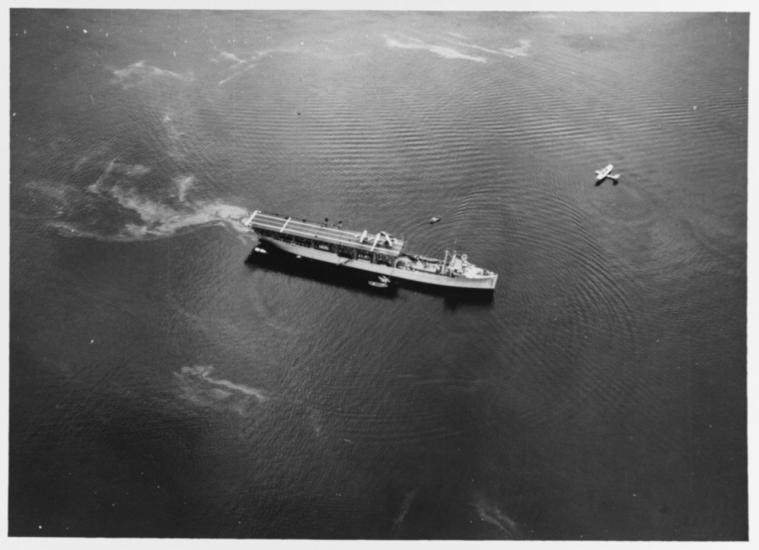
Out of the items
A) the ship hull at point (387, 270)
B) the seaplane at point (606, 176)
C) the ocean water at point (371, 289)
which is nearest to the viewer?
the ocean water at point (371, 289)

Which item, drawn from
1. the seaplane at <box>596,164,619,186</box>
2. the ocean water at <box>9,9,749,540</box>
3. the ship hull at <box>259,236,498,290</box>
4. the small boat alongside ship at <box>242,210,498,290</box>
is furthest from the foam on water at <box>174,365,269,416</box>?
the seaplane at <box>596,164,619,186</box>

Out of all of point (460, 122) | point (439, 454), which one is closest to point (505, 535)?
point (439, 454)

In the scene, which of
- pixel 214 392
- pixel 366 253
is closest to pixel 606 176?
pixel 366 253

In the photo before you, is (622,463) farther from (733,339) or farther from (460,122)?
(460,122)


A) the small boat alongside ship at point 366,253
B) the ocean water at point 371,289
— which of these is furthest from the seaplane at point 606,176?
the small boat alongside ship at point 366,253

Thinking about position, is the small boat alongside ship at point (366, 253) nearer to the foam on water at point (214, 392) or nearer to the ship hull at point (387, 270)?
the ship hull at point (387, 270)

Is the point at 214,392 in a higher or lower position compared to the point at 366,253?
lower

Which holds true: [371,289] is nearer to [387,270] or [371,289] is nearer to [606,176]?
[387,270]
